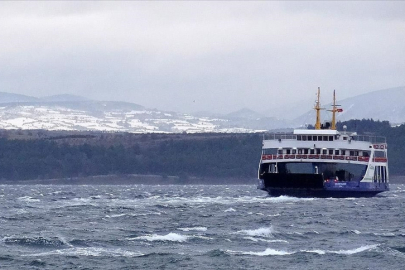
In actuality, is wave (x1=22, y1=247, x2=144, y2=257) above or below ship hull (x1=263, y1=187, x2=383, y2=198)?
below

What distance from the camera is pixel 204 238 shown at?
55000mm

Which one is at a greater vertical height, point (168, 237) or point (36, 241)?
point (168, 237)

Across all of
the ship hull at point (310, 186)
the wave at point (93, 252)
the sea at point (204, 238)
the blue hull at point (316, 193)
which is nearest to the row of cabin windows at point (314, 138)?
the ship hull at point (310, 186)

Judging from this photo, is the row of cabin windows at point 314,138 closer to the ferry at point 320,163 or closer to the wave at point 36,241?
the ferry at point 320,163

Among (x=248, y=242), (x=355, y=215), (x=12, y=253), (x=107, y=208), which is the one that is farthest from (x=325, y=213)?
(x=12, y=253)

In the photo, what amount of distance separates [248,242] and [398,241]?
23.7 ft

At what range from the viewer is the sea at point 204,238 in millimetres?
45594

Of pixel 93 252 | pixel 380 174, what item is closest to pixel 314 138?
pixel 380 174

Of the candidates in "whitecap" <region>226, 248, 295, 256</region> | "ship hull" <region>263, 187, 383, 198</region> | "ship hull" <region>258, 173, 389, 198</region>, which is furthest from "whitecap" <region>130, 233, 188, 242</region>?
"ship hull" <region>263, 187, 383, 198</region>

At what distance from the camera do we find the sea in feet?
150

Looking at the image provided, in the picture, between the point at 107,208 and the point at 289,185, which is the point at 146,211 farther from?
the point at 289,185

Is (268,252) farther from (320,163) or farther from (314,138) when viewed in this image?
(320,163)

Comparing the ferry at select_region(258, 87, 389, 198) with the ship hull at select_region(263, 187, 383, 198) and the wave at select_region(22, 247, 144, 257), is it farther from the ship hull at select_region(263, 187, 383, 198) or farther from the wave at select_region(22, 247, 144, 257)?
the wave at select_region(22, 247, 144, 257)

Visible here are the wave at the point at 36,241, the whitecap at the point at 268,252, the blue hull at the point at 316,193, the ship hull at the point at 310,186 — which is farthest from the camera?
the blue hull at the point at 316,193
